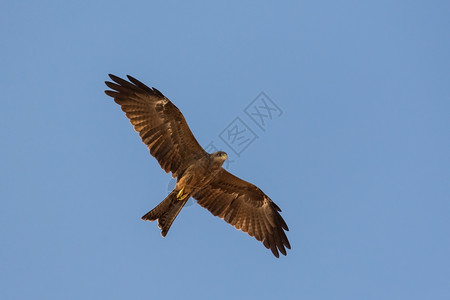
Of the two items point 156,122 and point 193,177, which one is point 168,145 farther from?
point 193,177

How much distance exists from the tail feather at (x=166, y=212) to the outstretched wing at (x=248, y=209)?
0.80 metres

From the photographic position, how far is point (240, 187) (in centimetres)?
1390

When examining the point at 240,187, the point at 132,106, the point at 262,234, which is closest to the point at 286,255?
the point at 262,234

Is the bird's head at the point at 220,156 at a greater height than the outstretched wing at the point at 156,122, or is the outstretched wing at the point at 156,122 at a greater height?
the bird's head at the point at 220,156

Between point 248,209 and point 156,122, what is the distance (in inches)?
123

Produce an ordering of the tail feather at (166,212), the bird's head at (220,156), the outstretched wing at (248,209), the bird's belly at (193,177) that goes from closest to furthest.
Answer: the tail feather at (166,212) → the bird's head at (220,156) → the bird's belly at (193,177) → the outstretched wing at (248,209)

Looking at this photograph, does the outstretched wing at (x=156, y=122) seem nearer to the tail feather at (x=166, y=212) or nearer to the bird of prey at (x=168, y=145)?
the bird of prey at (x=168, y=145)

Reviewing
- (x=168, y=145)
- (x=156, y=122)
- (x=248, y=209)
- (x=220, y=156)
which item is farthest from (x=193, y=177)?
(x=248, y=209)

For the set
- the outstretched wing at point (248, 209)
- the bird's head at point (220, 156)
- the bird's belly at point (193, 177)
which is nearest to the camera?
the bird's head at point (220, 156)

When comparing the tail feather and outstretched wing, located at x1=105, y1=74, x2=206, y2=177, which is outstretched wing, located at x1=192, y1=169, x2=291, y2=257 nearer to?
the tail feather

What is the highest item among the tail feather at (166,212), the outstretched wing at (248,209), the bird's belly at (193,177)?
the outstretched wing at (248,209)

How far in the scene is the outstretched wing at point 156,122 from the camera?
42.6ft

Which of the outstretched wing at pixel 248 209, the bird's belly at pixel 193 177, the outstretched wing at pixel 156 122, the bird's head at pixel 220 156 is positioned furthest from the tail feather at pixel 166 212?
the bird's head at pixel 220 156

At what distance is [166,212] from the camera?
12.9 meters
